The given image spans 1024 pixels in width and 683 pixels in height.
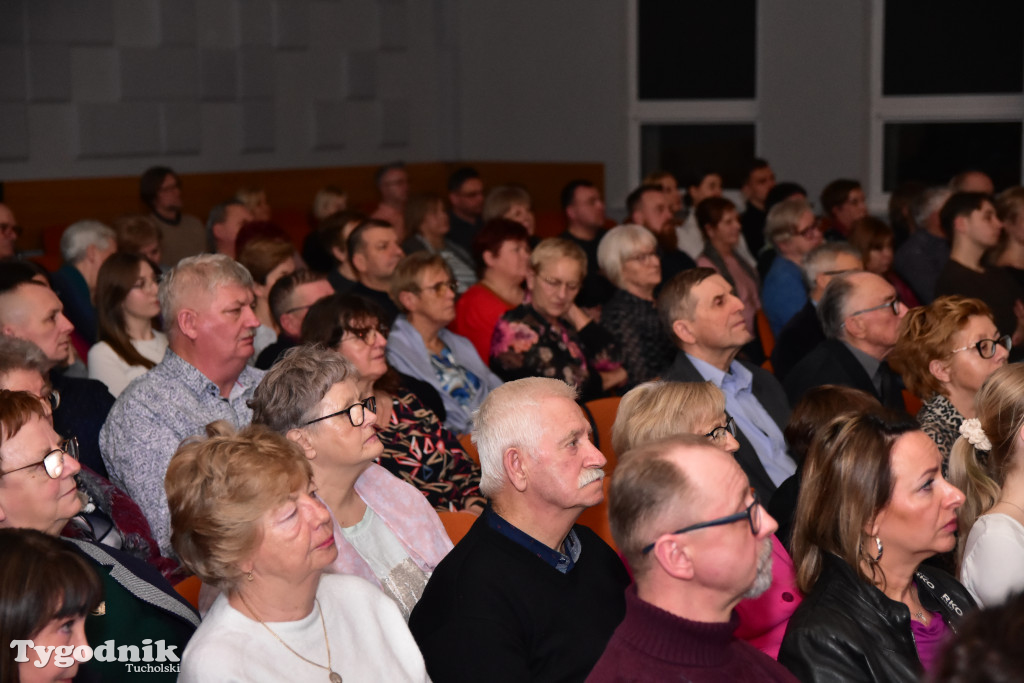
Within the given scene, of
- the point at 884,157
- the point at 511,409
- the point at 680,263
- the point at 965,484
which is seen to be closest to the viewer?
the point at 511,409

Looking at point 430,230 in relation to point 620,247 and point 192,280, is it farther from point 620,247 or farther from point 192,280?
point 192,280

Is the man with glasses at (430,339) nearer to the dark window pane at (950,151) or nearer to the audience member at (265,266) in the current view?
the audience member at (265,266)

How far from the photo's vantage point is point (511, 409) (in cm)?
238

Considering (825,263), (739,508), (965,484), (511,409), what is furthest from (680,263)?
(739,508)

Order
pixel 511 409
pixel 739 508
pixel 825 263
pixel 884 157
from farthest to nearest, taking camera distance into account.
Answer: pixel 884 157, pixel 825 263, pixel 511 409, pixel 739 508

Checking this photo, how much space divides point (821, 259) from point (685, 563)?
3.51 metres

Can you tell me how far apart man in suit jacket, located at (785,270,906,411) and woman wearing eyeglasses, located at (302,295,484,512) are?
1402mm

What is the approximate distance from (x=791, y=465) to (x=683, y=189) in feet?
22.7

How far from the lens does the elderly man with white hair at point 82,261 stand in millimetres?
5152

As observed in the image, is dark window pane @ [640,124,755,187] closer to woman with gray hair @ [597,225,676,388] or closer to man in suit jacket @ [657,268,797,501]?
woman with gray hair @ [597,225,676,388]

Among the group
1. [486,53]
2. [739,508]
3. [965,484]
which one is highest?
[486,53]

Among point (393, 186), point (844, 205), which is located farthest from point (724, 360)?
point (393, 186)

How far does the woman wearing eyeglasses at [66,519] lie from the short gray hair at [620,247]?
3101mm

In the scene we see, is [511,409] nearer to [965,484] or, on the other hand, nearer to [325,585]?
[325,585]
